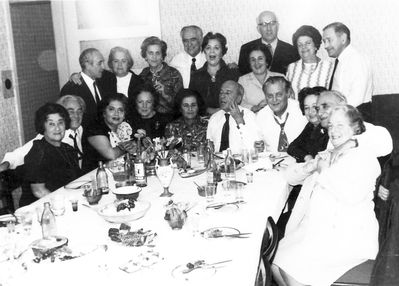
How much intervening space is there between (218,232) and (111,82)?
2951 mm

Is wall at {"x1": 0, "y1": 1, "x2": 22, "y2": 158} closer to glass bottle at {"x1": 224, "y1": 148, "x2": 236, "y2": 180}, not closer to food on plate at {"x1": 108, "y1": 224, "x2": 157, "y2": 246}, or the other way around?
glass bottle at {"x1": 224, "y1": 148, "x2": 236, "y2": 180}

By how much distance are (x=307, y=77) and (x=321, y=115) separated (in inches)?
44.9

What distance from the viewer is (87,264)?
5.55ft

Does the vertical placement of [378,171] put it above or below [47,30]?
below

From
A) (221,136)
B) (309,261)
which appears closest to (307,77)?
(221,136)

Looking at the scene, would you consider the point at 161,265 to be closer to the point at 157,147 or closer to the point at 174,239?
the point at 174,239

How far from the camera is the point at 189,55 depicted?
480 cm

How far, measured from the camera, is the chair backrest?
81.4 inches

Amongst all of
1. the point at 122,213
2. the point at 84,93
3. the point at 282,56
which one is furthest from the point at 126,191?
the point at 282,56

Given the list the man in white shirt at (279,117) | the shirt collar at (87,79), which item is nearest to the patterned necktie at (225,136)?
the man in white shirt at (279,117)

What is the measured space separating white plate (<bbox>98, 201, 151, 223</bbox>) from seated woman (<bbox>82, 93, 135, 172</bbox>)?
139 centimetres

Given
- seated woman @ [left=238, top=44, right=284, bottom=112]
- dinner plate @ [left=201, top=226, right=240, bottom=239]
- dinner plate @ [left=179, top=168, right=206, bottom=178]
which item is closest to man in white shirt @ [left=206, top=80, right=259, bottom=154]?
seated woman @ [left=238, top=44, right=284, bottom=112]

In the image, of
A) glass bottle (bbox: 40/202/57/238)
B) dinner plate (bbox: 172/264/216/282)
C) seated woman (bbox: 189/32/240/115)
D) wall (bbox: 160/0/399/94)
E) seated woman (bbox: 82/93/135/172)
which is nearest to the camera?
dinner plate (bbox: 172/264/216/282)

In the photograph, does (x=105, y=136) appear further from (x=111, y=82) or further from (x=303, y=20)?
(x=303, y=20)
